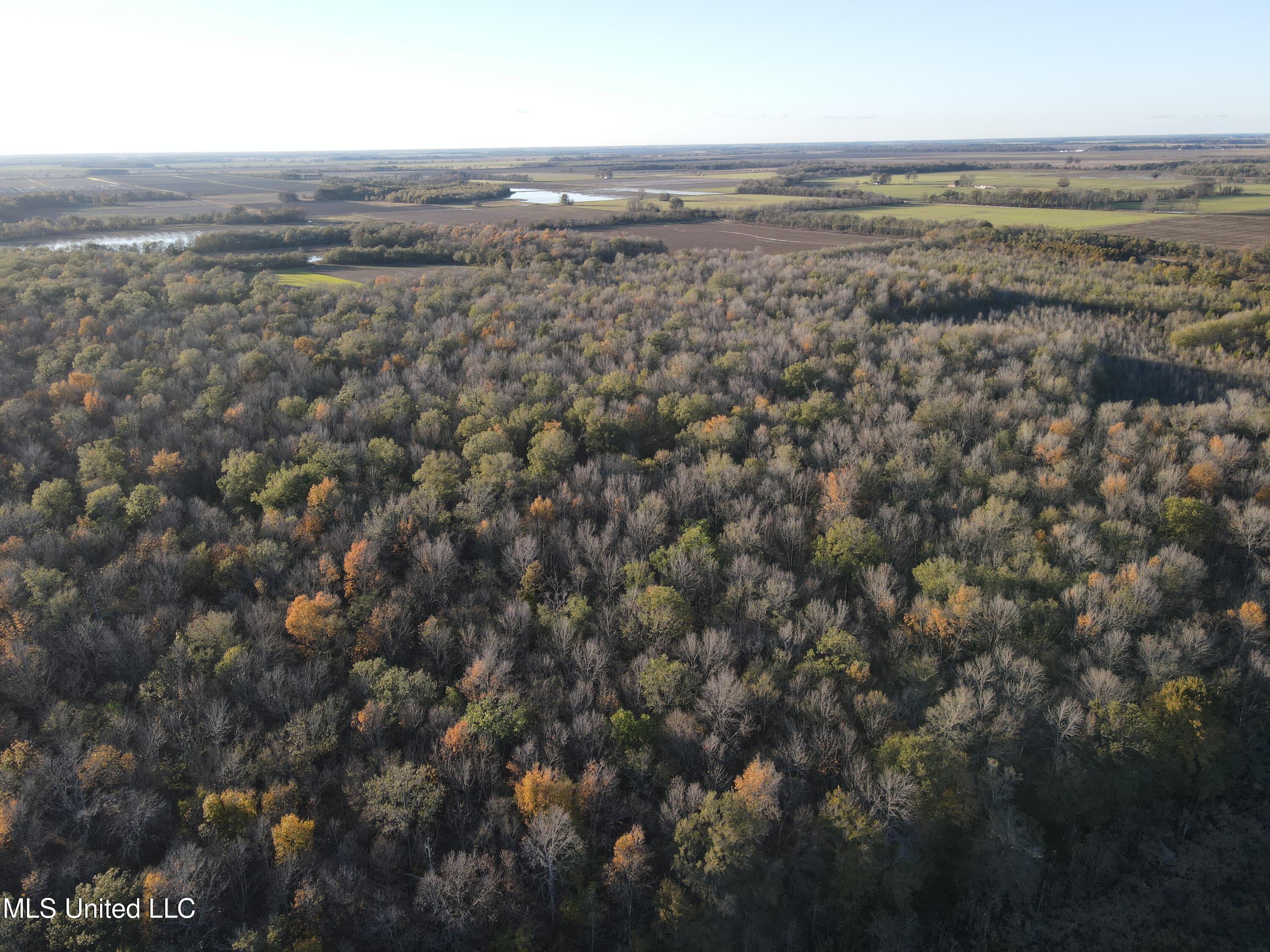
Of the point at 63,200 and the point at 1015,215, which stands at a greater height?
the point at 63,200

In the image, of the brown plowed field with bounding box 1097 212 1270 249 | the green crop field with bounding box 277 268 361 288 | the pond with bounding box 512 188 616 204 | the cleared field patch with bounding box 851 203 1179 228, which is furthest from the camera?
the pond with bounding box 512 188 616 204

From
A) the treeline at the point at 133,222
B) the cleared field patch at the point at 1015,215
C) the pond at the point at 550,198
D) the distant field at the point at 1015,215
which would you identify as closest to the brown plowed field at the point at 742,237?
the cleared field patch at the point at 1015,215

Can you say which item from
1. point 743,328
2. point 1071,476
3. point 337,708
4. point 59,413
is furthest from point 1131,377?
point 59,413

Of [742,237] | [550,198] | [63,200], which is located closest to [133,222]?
[63,200]

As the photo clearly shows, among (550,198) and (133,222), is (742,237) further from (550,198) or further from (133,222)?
(133,222)

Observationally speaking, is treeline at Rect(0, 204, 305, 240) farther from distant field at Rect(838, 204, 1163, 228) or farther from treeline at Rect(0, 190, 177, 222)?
distant field at Rect(838, 204, 1163, 228)

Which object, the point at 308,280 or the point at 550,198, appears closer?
the point at 308,280

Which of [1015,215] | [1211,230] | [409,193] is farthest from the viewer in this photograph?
[409,193]

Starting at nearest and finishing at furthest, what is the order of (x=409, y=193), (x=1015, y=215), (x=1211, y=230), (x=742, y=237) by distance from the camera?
1. (x=1211, y=230)
2. (x=742, y=237)
3. (x=1015, y=215)
4. (x=409, y=193)

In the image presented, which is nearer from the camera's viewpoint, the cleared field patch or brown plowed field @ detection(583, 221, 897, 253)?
brown plowed field @ detection(583, 221, 897, 253)

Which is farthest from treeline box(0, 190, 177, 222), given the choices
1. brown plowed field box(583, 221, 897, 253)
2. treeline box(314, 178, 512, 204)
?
brown plowed field box(583, 221, 897, 253)

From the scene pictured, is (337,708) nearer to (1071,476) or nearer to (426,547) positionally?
(426,547)

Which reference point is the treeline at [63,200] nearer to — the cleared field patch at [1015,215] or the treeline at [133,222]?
the treeline at [133,222]
